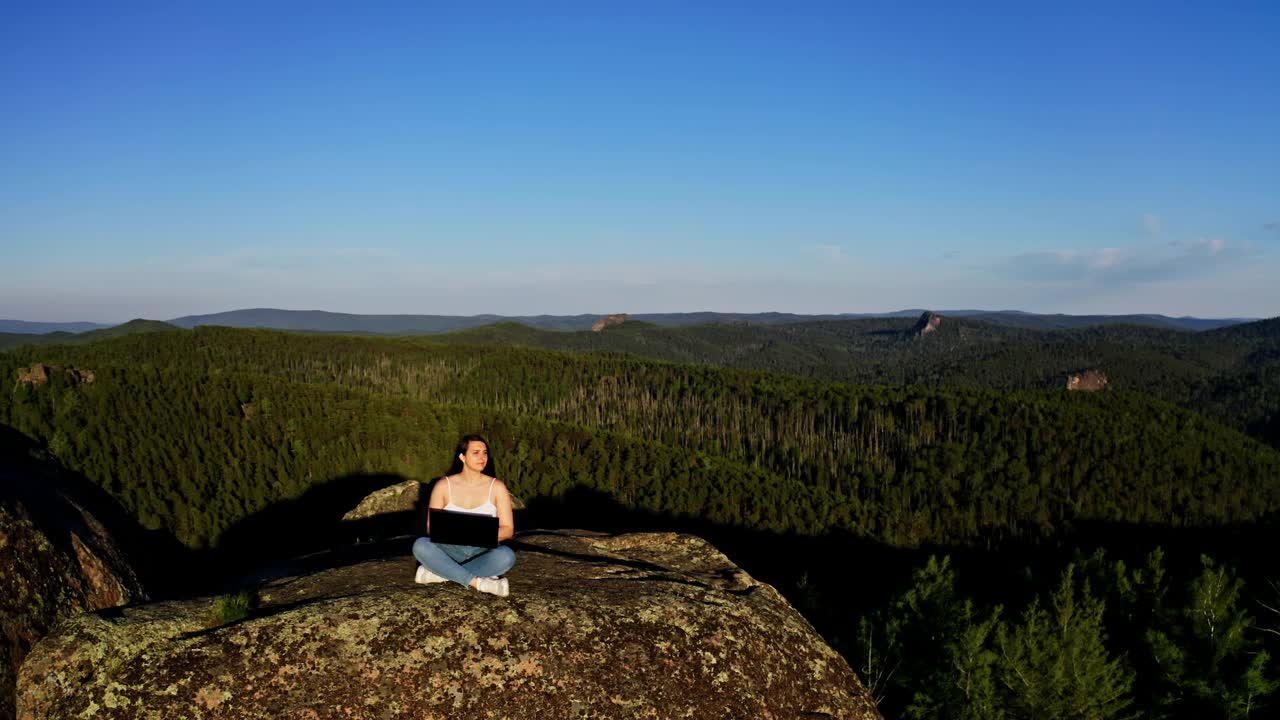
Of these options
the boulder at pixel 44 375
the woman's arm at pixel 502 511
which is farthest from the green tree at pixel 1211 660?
the boulder at pixel 44 375

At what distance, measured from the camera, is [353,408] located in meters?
178

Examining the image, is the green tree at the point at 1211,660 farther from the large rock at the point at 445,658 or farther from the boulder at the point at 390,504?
the boulder at the point at 390,504

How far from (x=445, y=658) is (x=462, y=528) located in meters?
2.50

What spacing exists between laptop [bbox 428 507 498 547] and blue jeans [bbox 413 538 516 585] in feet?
0.45

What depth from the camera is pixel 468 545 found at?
39.7 ft

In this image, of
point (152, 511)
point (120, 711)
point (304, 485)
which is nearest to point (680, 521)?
point (304, 485)

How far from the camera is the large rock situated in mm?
9227

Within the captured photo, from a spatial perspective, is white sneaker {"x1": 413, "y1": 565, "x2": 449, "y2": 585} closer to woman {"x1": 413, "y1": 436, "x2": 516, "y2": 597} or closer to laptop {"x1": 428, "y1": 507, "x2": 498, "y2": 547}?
woman {"x1": 413, "y1": 436, "x2": 516, "y2": 597}

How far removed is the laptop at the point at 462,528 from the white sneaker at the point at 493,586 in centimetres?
74

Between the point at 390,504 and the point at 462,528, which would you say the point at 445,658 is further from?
the point at 390,504

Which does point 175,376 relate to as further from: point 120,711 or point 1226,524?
point 1226,524

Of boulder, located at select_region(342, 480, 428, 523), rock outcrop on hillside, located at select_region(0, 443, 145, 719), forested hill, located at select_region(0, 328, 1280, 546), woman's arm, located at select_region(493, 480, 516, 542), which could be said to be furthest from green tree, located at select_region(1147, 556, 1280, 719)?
forested hill, located at select_region(0, 328, 1280, 546)

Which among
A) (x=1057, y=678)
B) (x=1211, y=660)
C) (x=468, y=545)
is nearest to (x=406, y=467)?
(x=1211, y=660)

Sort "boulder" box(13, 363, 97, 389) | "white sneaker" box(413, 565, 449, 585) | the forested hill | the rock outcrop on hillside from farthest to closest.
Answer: "boulder" box(13, 363, 97, 389) < the forested hill < "white sneaker" box(413, 565, 449, 585) < the rock outcrop on hillside
